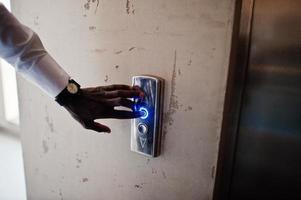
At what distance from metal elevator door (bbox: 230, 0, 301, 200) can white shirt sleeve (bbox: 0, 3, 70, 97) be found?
0.62 m

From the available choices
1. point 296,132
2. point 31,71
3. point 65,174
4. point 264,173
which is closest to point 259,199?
point 264,173

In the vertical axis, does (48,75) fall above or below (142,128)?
above

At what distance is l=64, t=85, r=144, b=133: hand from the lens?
72cm

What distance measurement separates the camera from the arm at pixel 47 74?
0.68m

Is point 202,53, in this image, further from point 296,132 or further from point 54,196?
point 54,196

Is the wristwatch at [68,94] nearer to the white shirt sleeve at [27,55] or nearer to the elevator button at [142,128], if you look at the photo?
the white shirt sleeve at [27,55]

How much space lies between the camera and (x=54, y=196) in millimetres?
1146

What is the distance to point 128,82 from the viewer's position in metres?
0.86

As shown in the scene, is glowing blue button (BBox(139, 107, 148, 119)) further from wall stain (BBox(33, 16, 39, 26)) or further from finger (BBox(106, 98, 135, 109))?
wall stain (BBox(33, 16, 39, 26))

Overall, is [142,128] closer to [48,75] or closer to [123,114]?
[123,114]

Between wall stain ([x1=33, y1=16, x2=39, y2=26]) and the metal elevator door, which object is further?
wall stain ([x1=33, y1=16, x2=39, y2=26])

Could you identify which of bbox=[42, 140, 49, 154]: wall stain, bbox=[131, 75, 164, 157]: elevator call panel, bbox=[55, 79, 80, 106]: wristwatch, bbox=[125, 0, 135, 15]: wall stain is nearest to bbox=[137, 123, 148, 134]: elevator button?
bbox=[131, 75, 164, 157]: elevator call panel

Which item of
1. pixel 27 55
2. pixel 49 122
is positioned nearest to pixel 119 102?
pixel 27 55

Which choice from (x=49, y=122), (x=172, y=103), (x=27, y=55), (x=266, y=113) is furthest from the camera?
(x=49, y=122)
